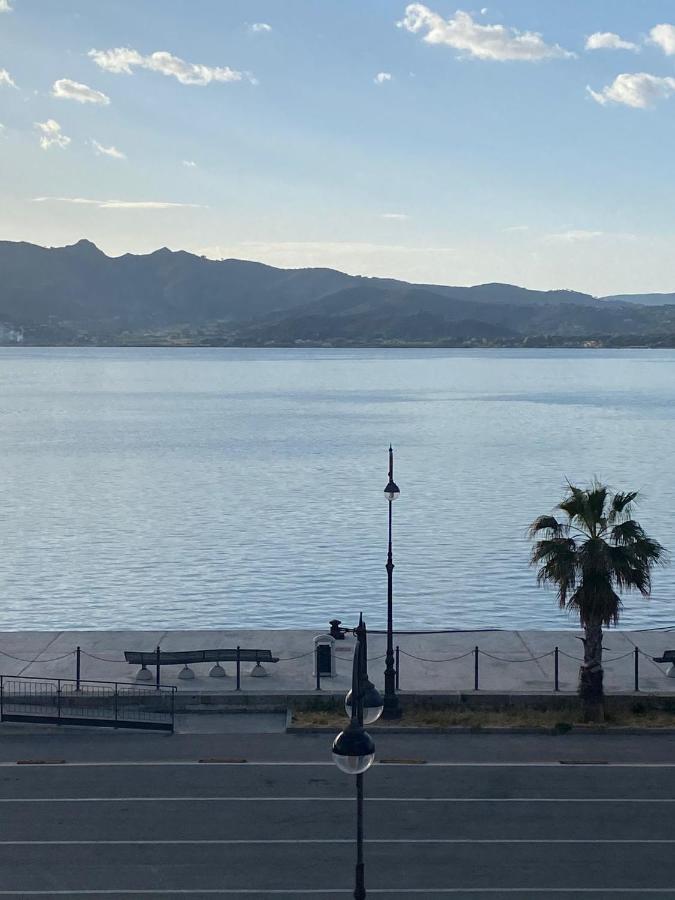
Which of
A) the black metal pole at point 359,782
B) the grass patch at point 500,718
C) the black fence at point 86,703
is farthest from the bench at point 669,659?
the black metal pole at point 359,782

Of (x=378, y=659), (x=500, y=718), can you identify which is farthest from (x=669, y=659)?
(x=378, y=659)

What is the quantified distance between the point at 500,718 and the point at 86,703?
29.7 feet

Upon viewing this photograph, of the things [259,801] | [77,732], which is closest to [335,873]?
[259,801]

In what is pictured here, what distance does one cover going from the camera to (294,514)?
71.0 meters

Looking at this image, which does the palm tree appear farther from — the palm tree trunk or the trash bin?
the trash bin

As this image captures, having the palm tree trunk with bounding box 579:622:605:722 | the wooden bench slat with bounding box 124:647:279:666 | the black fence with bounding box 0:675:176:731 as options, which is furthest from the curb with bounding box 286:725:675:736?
the wooden bench slat with bounding box 124:647:279:666

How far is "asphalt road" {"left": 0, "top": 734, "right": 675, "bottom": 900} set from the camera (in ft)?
55.2

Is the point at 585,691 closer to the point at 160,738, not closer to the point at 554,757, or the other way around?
the point at 554,757

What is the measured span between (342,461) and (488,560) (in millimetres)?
43914

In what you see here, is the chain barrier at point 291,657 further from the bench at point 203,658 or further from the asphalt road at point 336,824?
the asphalt road at point 336,824

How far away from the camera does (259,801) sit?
20.1 metres

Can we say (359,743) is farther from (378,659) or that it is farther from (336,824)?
(378,659)

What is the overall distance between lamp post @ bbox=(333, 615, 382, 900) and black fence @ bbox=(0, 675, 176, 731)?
32.4 ft

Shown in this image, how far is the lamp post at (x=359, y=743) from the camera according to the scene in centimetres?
1270
